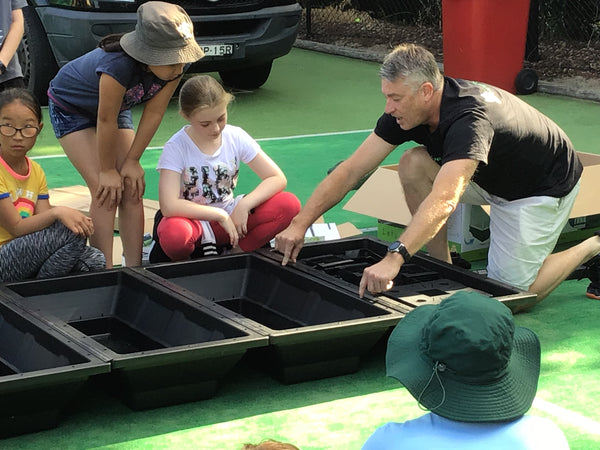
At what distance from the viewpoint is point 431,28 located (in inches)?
584

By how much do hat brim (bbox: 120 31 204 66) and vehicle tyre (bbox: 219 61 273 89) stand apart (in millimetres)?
5698

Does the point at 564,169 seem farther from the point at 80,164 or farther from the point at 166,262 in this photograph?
the point at 80,164

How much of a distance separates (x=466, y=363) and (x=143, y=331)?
8.46 ft

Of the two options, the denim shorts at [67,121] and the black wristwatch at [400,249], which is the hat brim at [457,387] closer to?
the black wristwatch at [400,249]

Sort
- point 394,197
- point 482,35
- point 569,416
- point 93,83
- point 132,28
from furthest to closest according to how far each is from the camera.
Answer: point 482,35
point 132,28
point 394,197
point 93,83
point 569,416

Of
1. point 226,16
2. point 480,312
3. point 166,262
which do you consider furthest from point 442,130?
point 226,16

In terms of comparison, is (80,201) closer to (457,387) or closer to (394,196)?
(394,196)

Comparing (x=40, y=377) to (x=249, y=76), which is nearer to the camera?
(x=40, y=377)

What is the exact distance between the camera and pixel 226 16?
→ 9.44 meters

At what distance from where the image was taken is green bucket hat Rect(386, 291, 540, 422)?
210cm

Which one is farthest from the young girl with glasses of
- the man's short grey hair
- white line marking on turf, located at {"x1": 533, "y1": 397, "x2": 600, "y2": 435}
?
white line marking on turf, located at {"x1": 533, "y1": 397, "x2": 600, "y2": 435}

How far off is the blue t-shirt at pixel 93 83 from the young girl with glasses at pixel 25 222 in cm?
31

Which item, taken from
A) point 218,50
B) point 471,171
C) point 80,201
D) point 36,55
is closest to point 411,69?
point 471,171

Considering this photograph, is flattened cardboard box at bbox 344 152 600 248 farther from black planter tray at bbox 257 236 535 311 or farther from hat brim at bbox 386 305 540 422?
hat brim at bbox 386 305 540 422
